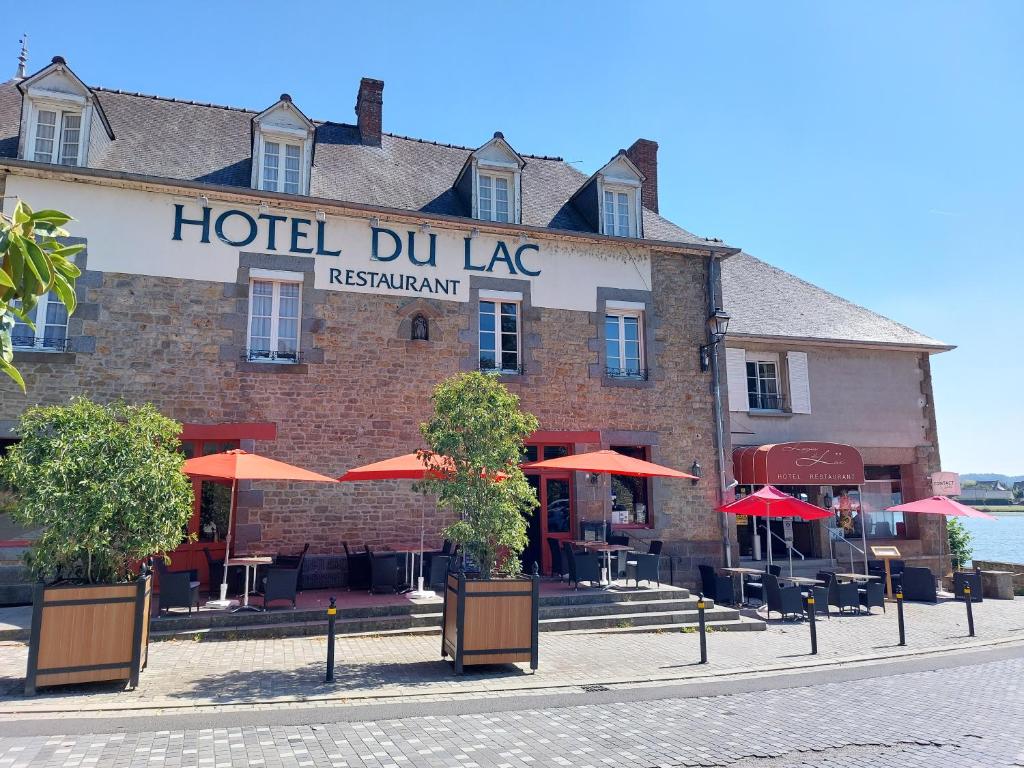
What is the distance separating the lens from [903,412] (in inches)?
643

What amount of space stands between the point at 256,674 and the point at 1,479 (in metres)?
3.19

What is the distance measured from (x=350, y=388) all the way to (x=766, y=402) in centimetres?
896

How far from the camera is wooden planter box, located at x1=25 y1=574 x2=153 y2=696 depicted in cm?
625

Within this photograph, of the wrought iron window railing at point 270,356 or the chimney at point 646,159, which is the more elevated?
the chimney at point 646,159

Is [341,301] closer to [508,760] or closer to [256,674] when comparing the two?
[256,674]

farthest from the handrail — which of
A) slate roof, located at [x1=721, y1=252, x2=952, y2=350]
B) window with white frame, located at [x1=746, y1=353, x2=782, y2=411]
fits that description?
slate roof, located at [x1=721, y1=252, x2=952, y2=350]

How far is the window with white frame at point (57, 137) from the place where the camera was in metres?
11.0

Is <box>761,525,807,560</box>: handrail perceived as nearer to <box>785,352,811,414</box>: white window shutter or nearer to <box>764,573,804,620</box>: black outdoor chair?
<box>785,352,811,414</box>: white window shutter

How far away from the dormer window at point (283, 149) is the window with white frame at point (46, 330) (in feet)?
11.8

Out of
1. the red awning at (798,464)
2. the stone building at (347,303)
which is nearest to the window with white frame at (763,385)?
the red awning at (798,464)

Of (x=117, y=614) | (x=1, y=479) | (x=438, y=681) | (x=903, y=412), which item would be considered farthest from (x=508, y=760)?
(x=903, y=412)

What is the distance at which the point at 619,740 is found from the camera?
18.0ft

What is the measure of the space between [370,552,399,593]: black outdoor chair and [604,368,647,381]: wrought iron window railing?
5578 mm

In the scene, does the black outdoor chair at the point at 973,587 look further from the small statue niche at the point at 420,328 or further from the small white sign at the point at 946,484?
the small statue niche at the point at 420,328
